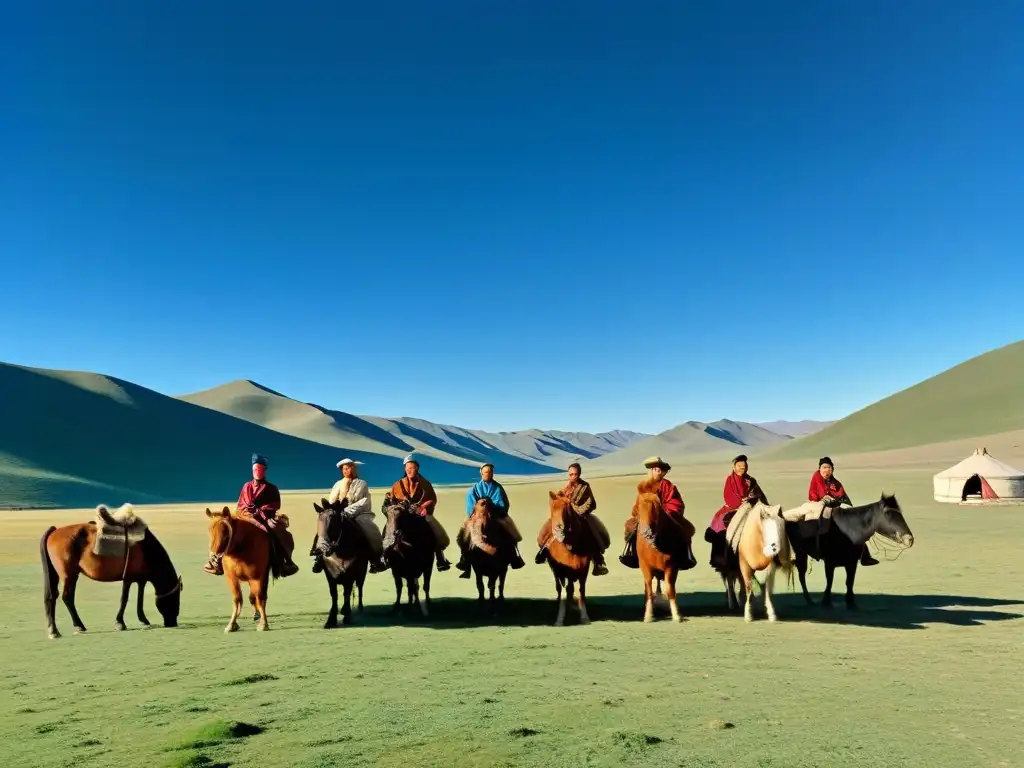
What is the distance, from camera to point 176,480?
103 m

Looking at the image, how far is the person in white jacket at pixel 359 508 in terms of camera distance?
11398 millimetres

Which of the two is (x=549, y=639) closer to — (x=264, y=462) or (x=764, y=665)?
(x=764, y=665)

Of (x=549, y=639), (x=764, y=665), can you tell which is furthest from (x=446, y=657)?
(x=764, y=665)

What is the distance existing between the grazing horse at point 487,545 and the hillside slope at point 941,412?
112 metres

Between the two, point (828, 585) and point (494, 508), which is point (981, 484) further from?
point (494, 508)

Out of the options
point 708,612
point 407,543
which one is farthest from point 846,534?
point 407,543

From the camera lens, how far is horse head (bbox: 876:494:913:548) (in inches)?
449

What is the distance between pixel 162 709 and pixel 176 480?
10612 centimetres

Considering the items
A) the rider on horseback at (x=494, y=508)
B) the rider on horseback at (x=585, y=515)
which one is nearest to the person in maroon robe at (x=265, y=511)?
the rider on horseback at (x=494, y=508)

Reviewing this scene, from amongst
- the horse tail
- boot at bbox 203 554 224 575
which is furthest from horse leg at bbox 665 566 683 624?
the horse tail

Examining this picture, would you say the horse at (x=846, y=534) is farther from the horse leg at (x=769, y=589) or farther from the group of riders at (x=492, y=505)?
the horse leg at (x=769, y=589)

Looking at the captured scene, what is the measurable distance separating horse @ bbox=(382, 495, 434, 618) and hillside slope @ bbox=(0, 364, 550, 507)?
6198 centimetres

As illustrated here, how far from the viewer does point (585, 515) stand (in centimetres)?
1141

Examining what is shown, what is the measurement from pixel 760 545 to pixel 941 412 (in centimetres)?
13473
